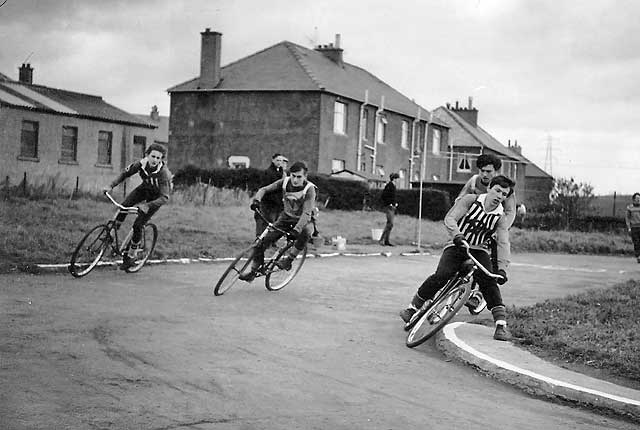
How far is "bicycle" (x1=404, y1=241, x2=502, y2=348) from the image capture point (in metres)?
9.15

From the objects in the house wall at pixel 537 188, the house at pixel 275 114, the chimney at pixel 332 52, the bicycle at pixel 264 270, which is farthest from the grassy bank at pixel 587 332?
the house wall at pixel 537 188

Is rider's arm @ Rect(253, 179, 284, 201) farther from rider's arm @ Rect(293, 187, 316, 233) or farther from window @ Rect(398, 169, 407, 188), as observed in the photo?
window @ Rect(398, 169, 407, 188)

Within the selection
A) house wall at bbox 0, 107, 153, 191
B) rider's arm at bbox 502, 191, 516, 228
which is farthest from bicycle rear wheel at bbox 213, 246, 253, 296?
house wall at bbox 0, 107, 153, 191

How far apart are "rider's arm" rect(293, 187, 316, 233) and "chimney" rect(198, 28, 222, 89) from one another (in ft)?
125

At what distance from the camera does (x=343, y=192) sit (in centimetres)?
3716

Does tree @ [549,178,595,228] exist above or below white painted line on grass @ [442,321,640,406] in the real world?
above

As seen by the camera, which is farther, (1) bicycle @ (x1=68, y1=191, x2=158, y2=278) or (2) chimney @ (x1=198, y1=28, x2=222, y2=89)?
(2) chimney @ (x1=198, y1=28, x2=222, y2=89)

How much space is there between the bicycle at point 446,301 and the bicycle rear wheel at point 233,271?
3063mm

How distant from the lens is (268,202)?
50.8 feet

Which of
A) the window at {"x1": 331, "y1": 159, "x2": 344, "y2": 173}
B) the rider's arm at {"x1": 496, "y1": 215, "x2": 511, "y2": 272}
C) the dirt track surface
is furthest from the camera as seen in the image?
the window at {"x1": 331, "y1": 159, "x2": 344, "y2": 173}

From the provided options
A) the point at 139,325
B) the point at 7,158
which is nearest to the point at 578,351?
the point at 139,325

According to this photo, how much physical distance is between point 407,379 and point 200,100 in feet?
146

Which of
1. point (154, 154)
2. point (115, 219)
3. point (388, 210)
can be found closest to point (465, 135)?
point (388, 210)

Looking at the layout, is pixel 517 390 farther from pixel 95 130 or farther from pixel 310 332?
pixel 95 130
